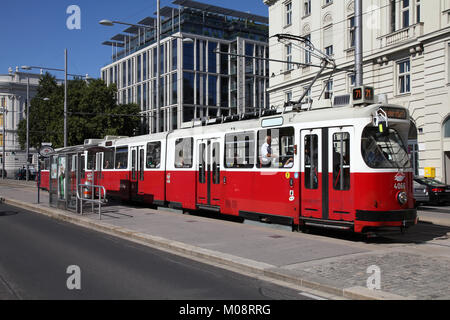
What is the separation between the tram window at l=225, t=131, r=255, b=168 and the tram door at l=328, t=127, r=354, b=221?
296 cm

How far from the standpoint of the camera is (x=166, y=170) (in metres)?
18.0

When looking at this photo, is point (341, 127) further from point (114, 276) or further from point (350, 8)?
point (350, 8)

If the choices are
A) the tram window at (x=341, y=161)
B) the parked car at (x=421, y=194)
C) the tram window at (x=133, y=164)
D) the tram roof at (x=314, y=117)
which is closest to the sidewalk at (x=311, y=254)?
the tram window at (x=341, y=161)

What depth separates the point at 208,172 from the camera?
15.3 meters

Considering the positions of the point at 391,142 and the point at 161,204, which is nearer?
the point at 391,142

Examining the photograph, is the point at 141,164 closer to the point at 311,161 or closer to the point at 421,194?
the point at 311,161

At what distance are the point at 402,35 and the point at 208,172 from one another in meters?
19.1

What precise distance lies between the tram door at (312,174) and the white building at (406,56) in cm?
1193

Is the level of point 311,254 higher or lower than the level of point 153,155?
lower

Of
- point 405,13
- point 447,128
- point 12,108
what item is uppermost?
point 12,108

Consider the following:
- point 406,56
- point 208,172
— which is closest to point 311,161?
point 208,172

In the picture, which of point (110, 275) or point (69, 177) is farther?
point (69, 177)

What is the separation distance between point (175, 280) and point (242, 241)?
339cm
